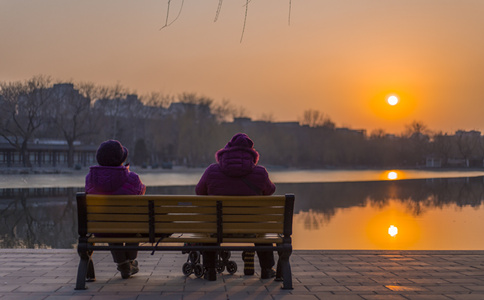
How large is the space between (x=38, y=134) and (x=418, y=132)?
103 meters

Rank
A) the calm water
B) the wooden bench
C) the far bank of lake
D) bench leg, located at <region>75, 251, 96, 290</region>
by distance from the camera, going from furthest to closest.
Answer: the far bank of lake < the calm water < the wooden bench < bench leg, located at <region>75, 251, 96, 290</region>

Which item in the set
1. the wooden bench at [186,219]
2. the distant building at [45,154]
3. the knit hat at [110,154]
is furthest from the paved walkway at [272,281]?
the distant building at [45,154]

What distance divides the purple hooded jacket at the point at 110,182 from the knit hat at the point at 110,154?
2.5 inches

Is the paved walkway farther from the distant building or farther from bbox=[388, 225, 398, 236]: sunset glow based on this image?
the distant building

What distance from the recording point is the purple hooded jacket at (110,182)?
20.6 feet

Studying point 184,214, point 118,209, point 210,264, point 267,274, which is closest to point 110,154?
point 118,209

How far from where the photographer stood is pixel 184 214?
5957mm

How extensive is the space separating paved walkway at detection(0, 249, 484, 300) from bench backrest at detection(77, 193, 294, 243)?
1.82ft

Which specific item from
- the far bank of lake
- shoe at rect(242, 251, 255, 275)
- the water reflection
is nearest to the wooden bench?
shoe at rect(242, 251, 255, 275)

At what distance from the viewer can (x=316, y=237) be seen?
1488 cm

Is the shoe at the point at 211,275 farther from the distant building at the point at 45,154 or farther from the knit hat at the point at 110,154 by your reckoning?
the distant building at the point at 45,154

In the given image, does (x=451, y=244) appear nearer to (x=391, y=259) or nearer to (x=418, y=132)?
(x=391, y=259)

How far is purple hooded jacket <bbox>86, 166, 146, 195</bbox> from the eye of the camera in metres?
6.29

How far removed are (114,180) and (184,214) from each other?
89 cm
